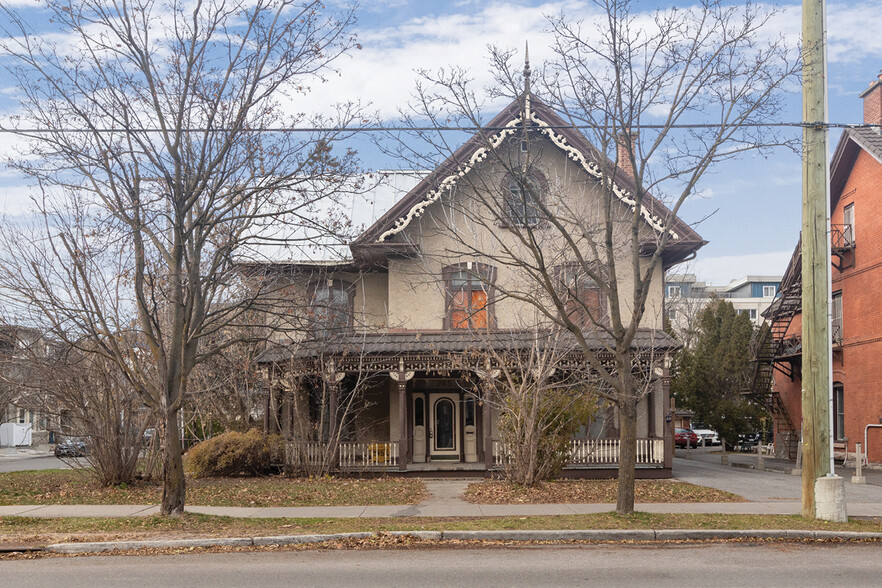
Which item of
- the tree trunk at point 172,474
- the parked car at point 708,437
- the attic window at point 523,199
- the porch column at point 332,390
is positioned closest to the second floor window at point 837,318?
the attic window at point 523,199

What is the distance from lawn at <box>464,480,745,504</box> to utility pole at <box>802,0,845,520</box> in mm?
4480

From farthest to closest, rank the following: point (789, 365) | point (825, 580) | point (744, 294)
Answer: point (744, 294) < point (789, 365) < point (825, 580)

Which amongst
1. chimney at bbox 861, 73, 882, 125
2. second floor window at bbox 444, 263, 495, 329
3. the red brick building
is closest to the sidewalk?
second floor window at bbox 444, 263, 495, 329

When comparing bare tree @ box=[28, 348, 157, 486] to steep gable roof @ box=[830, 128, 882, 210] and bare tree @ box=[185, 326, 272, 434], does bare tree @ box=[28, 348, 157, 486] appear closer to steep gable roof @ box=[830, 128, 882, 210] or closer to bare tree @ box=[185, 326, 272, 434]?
bare tree @ box=[185, 326, 272, 434]

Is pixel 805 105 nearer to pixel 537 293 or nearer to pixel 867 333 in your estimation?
pixel 537 293

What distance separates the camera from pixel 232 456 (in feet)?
72.9

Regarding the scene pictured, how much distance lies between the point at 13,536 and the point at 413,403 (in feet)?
48.0

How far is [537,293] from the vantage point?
63.1 feet

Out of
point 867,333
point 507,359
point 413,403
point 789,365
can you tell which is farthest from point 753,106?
point 789,365

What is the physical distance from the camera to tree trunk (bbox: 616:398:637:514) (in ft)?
43.0

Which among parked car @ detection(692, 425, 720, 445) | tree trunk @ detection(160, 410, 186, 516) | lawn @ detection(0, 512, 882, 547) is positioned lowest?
parked car @ detection(692, 425, 720, 445)

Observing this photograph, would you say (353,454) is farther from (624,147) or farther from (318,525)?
(624,147)

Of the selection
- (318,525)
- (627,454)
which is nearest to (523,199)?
(627,454)

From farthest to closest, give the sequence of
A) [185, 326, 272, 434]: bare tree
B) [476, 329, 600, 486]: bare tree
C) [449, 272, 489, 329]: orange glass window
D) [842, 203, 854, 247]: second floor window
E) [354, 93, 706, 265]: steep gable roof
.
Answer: [842, 203, 854, 247]: second floor window < [185, 326, 272, 434]: bare tree < [449, 272, 489, 329]: orange glass window < [354, 93, 706, 265]: steep gable roof < [476, 329, 600, 486]: bare tree
